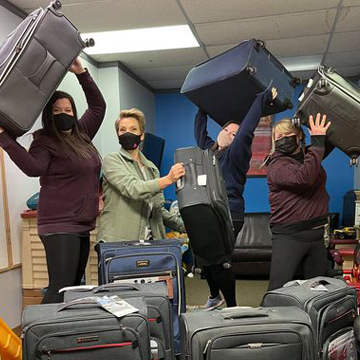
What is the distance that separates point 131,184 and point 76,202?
0.87ft

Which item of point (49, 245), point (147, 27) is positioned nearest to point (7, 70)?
point (49, 245)

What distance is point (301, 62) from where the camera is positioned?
4.54 meters

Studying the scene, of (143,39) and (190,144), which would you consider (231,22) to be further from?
(190,144)

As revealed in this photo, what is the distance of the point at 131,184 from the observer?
1.88 m

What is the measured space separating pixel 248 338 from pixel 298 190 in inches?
41.7

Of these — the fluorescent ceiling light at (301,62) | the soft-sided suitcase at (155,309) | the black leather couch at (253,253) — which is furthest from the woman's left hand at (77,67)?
the fluorescent ceiling light at (301,62)

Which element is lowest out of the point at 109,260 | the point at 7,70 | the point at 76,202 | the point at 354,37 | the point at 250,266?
the point at 250,266

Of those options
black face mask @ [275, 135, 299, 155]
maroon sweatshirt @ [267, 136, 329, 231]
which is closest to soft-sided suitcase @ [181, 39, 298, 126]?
black face mask @ [275, 135, 299, 155]

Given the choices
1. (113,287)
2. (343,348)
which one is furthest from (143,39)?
(343,348)

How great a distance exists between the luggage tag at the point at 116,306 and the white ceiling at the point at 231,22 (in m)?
2.25

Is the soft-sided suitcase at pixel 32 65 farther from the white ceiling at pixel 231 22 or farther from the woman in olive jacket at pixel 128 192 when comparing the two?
the white ceiling at pixel 231 22

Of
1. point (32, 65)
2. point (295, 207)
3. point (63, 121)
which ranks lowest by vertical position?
point (295, 207)

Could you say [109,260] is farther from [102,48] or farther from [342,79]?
[102,48]

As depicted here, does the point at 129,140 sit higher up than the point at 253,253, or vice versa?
the point at 129,140
